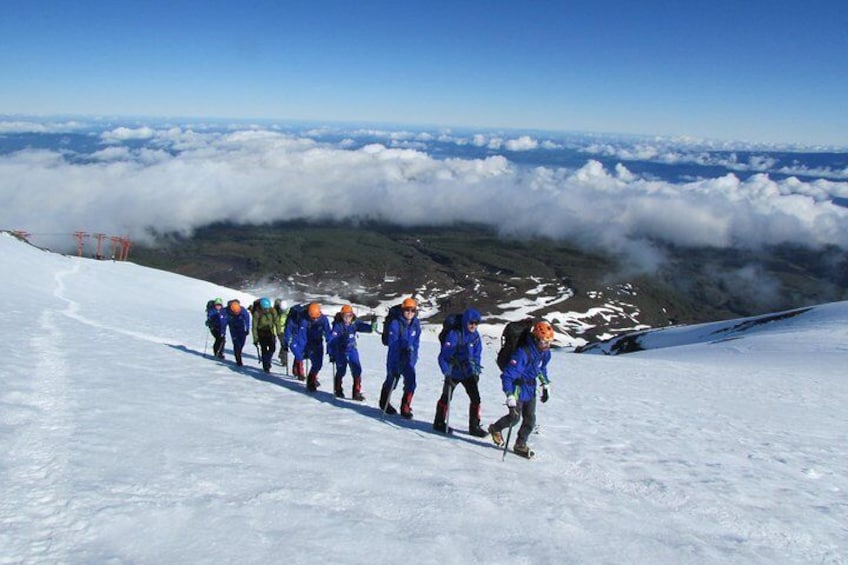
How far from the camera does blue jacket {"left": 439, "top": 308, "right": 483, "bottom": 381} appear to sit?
10.6 m

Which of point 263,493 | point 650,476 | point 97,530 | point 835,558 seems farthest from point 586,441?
Answer: point 97,530

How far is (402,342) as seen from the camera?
38.9ft

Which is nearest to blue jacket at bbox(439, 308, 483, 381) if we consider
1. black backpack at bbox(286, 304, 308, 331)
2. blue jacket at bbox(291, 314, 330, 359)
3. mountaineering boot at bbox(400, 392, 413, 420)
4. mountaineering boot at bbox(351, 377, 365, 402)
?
mountaineering boot at bbox(400, 392, 413, 420)

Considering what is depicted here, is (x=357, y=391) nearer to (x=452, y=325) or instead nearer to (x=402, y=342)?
(x=402, y=342)

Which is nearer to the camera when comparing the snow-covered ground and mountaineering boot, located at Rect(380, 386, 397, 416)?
the snow-covered ground

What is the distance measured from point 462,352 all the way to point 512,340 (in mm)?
1477

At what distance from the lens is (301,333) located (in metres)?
14.5

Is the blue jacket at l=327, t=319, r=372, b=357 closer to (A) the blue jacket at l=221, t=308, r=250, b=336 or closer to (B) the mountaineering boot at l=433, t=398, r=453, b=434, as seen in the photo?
(B) the mountaineering boot at l=433, t=398, r=453, b=434

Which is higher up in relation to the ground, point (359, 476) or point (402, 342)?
point (402, 342)

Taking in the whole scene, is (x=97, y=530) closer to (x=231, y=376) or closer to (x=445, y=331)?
(x=445, y=331)

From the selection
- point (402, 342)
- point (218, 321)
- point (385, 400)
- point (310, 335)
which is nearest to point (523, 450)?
point (402, 342)

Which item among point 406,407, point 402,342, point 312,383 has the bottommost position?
point 312,383

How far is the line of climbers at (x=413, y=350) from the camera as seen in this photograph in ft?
30.8

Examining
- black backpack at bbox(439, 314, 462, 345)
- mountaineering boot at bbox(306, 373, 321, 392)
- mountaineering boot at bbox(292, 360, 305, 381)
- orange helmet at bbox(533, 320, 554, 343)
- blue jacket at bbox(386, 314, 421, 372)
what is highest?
orange helmet at bbox(533, 320, 554, 343)
